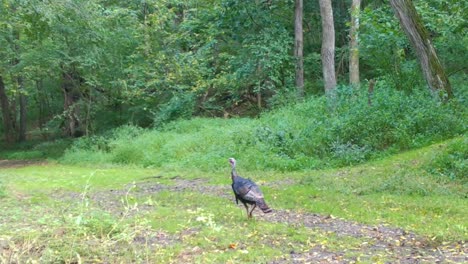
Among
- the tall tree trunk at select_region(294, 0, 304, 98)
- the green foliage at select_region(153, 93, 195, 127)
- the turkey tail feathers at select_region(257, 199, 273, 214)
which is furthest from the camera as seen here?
the green foliage at select_region(153, 93, 195, 127)

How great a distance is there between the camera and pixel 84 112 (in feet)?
79.8

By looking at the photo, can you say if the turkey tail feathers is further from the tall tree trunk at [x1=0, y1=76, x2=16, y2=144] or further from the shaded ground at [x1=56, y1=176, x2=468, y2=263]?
the tall tree trunk at [x1=0, y1=76, x2=16, y2=144]

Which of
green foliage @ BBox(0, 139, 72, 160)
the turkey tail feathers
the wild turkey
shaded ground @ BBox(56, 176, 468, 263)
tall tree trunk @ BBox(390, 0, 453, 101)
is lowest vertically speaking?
green foliage @ BBox(0, 139, 72, 160)

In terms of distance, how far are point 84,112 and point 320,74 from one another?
1197 centimetres

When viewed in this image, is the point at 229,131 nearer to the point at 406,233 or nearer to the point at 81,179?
the point at 81,179

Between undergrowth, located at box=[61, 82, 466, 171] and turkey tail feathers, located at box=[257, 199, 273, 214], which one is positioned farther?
undergrowth, located at box=[61, 82, 466, 171]

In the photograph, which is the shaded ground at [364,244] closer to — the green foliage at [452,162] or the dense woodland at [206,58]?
the green foliage at [452,162]

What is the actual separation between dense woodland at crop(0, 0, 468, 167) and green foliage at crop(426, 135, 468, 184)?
360 centimetres

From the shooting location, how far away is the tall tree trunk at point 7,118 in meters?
27.3

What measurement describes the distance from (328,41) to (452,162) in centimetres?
949

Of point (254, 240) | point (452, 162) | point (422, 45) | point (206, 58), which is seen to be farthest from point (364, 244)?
point (206, 58)

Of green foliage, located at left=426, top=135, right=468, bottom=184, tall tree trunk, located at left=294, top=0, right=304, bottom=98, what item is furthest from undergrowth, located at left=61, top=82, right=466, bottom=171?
tall tree trunk, located at left=294, top=0, right=304, bottom=98

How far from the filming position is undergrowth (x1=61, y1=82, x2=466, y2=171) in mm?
12781

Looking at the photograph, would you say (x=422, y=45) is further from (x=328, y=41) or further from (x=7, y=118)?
(x=7, y=118)
